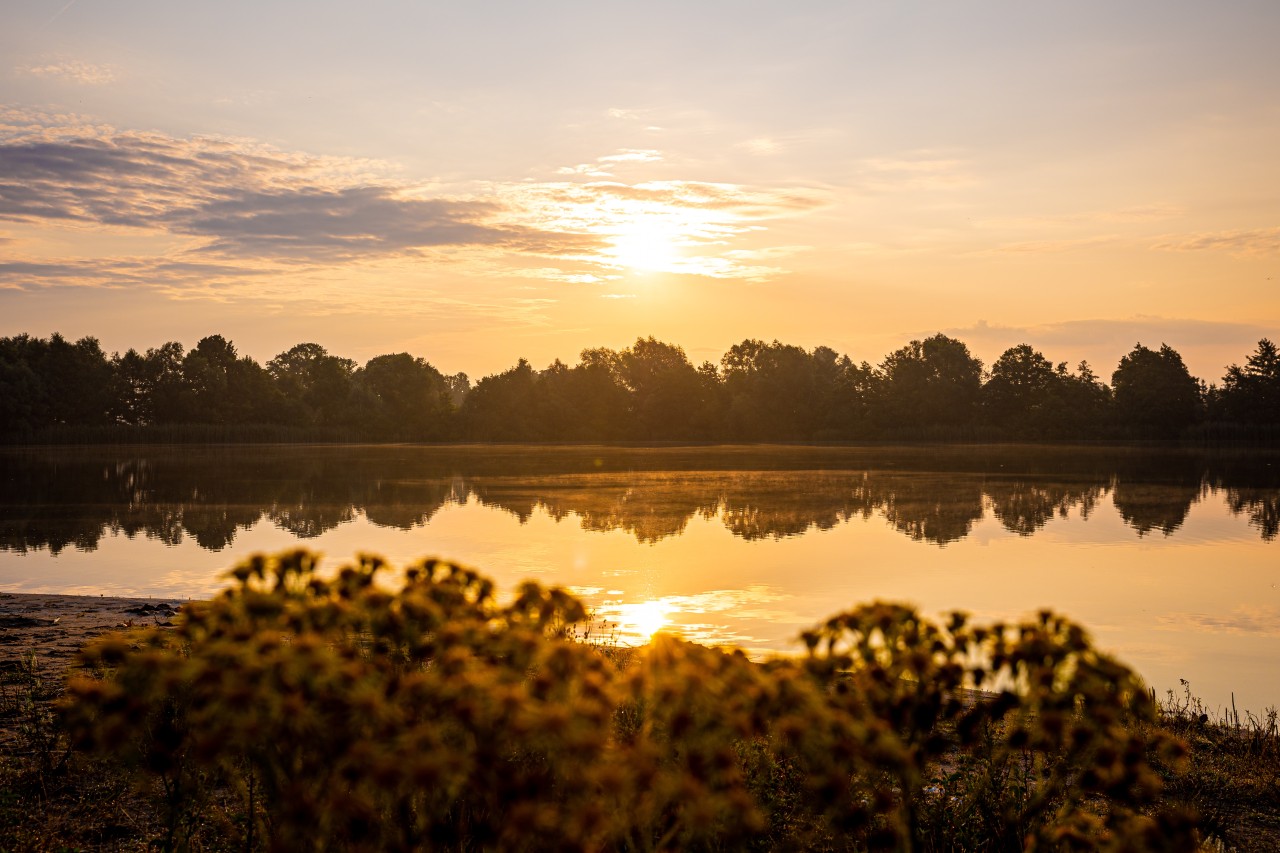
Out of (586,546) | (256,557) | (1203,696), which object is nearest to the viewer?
(256,557)

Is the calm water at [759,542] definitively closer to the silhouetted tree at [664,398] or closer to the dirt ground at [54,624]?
the dirt ground at [54,624]

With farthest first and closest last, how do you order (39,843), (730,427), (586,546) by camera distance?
(730,427), (586,546), (39,843)

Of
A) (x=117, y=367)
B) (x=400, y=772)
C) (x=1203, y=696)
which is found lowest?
(x=1203, y=696)

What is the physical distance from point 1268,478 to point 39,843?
46.5 m

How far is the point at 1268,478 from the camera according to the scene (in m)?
41.3

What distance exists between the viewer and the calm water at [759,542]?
1338cm

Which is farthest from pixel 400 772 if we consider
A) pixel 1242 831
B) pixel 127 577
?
pixel 127 577

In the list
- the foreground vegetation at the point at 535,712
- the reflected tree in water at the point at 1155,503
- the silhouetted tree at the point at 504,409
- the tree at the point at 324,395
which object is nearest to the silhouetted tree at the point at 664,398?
the silhouetted tree at the point at 504,409

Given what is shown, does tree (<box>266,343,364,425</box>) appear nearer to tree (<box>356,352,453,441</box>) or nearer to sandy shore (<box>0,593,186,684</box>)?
tree (<box>356,352,453,441</box>)

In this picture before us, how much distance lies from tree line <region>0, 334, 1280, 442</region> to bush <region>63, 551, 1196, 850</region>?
9204 cm

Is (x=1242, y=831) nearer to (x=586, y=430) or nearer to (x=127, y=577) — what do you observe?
(x=127, y=577)

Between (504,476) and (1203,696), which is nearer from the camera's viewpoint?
(1203,696)

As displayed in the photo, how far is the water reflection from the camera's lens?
2352 centimetres

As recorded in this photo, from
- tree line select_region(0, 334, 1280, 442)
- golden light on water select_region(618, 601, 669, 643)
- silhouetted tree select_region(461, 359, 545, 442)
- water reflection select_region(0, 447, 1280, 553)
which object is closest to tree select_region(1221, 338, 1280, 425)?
tree line select_region(0, 334, 1280, 442)
